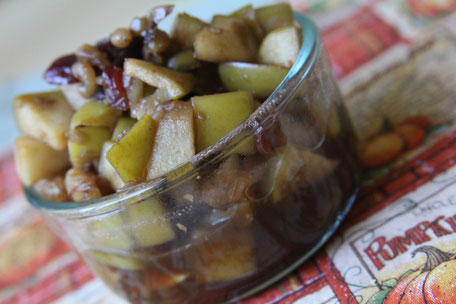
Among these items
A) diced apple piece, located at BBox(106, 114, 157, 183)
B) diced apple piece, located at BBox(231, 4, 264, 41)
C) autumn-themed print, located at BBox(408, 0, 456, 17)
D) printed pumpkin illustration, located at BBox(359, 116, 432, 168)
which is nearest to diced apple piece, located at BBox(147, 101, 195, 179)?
diced apple piece, located at BBox(106, 114, 157, 183)

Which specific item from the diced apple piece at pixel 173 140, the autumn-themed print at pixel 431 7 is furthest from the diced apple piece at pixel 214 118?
the autumn-themed print at pixel 431 7

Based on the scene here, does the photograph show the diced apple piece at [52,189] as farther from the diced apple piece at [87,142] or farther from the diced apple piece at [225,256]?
the diced apple piece at [225,256]

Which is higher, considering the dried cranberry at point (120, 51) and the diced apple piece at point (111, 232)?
the dried cranberry at point (120, 51)

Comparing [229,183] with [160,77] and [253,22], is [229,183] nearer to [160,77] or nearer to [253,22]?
[160,77]

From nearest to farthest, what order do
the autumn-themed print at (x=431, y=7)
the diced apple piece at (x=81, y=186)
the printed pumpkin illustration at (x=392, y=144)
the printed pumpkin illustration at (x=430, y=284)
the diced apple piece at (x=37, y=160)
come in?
the printed pumpkin illustration at (x=430, y=284), the diced apple piece at (x=81, y=186), the diced apple piece at (x=37, y=160), the printed pumpkin illustration at (x=392, y=144), the autumn-themed print at (x=431, y=7)

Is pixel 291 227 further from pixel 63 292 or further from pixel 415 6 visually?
pixel 415 6

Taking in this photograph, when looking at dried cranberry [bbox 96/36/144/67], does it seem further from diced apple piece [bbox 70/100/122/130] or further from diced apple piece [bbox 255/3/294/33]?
diced apple piece [bbox 255/3/294/33]

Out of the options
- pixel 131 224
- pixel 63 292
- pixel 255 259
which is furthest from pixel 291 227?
pixel 63 292
